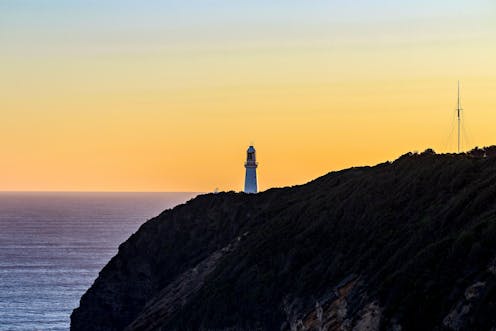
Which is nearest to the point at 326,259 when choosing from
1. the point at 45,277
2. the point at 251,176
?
the point at 251,176

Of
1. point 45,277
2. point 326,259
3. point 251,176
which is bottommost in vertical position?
point 326,259

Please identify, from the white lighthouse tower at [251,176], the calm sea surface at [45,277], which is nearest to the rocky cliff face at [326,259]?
the calm sea surface at [45,277]

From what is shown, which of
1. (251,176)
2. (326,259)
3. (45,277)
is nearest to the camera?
(326,259)

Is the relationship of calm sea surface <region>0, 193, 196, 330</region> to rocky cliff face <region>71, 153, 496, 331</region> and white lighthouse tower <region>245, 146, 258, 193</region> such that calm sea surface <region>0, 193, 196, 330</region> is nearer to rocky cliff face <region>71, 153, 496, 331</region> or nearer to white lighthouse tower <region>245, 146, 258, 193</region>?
rocky cliff face <region>71, 153, 496, 331</region>

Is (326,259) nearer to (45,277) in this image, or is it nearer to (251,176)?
(251,176)

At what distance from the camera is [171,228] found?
8269cm

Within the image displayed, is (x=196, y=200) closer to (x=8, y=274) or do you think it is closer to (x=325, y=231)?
(x=325, y=231)

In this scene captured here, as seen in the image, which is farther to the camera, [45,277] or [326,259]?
[45,277]

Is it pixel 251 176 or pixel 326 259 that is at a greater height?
pixel 251 176

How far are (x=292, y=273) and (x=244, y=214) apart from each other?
85.3 feet

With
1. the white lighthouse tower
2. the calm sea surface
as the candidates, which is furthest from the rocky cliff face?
the white lighthouse tower

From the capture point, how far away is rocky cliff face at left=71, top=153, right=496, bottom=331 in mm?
35062

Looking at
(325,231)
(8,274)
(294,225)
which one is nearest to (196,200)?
(294,225)

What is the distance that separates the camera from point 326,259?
49.6 m
